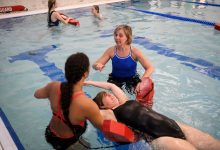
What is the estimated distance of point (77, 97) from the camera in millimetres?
2375

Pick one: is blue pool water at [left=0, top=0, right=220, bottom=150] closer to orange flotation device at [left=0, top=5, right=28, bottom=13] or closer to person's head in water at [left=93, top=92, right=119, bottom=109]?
person's head in water at [left=93, top=92, right=119, bottom=109]

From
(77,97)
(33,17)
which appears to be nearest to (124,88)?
(77,97)

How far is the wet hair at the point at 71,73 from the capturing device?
7.64 feet

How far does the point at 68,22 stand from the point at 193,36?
15.4 feet

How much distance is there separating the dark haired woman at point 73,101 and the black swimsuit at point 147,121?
0.59 m

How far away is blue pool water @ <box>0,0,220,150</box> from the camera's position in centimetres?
422

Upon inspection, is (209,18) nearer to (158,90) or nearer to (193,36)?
(193,36)

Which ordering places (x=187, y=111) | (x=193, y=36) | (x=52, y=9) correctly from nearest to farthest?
(x=187, y=111) → (x=193, y=36) → (x=52, y=9)

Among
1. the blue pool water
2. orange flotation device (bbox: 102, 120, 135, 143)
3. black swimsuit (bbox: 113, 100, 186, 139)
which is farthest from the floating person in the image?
orange flotation device (bbox: 102, 120, 135, 143)

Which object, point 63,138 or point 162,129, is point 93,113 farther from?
point 162,129

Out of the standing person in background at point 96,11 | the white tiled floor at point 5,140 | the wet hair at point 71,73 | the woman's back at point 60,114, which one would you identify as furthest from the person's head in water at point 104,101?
the standing person in background at point 96,11

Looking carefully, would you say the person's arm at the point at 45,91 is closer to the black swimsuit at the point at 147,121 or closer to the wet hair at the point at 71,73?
the wet hair at the point at 71,73

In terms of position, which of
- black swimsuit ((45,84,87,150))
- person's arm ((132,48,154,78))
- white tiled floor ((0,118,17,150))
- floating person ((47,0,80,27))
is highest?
floating person ((47,0,80,27))

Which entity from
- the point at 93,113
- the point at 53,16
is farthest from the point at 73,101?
the point at 53,16
